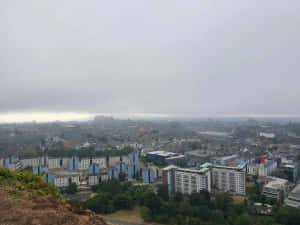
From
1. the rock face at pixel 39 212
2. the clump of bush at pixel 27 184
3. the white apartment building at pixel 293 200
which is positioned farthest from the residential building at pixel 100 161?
the rock face at pixel 39 212

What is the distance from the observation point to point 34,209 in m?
1.18

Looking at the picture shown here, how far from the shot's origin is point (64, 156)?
1044 cm

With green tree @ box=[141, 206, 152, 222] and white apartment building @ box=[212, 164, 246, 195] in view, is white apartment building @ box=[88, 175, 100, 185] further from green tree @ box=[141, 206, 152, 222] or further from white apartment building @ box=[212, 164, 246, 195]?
white apartment building @ box=[212, 164, 246, 195]

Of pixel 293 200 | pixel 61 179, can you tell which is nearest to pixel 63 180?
pixel 61 179

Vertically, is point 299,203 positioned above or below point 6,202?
below

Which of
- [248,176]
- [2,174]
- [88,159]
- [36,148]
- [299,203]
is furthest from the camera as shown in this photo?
[36,148]

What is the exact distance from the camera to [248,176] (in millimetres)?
7766

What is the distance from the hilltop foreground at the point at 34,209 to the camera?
110 cm

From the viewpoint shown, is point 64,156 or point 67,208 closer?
point 67,208

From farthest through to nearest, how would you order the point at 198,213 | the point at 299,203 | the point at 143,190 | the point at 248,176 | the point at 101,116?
the point at 101,116
the point at 248,176
the point at 143,190
the point at 299,203
the point at 198,213

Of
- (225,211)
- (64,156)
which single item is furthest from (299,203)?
(64,156)

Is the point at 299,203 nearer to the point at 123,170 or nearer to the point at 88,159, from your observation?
the point at 123,170

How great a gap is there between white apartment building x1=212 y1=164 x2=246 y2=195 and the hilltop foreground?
5.85m

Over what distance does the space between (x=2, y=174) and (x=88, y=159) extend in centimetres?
854
